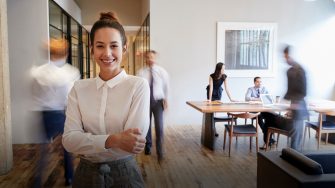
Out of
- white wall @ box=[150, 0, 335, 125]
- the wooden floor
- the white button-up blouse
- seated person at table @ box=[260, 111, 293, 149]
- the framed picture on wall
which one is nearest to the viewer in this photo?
the white button-up blouse

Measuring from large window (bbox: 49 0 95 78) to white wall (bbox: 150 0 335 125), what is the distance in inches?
77.7

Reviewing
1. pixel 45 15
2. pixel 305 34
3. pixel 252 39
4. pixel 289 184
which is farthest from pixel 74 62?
pixel 289 184

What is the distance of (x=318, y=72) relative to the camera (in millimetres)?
7953

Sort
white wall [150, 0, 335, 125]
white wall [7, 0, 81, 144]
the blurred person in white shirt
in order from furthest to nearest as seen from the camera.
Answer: white wall [150, 0, 335, 125]
white wall [7, 0, 81, 144]
the blurred person in white shirt

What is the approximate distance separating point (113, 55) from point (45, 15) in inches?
195

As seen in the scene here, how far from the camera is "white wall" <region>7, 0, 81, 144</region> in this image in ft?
17.7

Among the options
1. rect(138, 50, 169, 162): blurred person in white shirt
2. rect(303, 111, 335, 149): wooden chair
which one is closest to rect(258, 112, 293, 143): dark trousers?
rect(303, 111, 335, 149): wooden chair

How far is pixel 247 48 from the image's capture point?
7531 millimetres

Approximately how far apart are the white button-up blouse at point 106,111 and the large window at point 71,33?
11.3ft

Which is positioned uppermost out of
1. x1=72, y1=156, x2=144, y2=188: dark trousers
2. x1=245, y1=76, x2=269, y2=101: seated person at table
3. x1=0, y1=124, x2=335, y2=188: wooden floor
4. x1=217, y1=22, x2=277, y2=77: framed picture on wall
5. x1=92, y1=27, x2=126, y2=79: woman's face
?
x1=217, y1=22, x2=277, y2=77: framed picture on wall

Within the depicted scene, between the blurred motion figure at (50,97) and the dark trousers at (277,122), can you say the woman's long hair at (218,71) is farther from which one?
the blurred motion figure at (50,97)

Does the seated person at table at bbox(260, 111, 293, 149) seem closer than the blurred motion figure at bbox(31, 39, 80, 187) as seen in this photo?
No

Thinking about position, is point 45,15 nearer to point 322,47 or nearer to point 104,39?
point 104,39

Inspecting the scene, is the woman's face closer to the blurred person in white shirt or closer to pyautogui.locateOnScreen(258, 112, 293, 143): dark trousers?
the blurred person in white shirt
